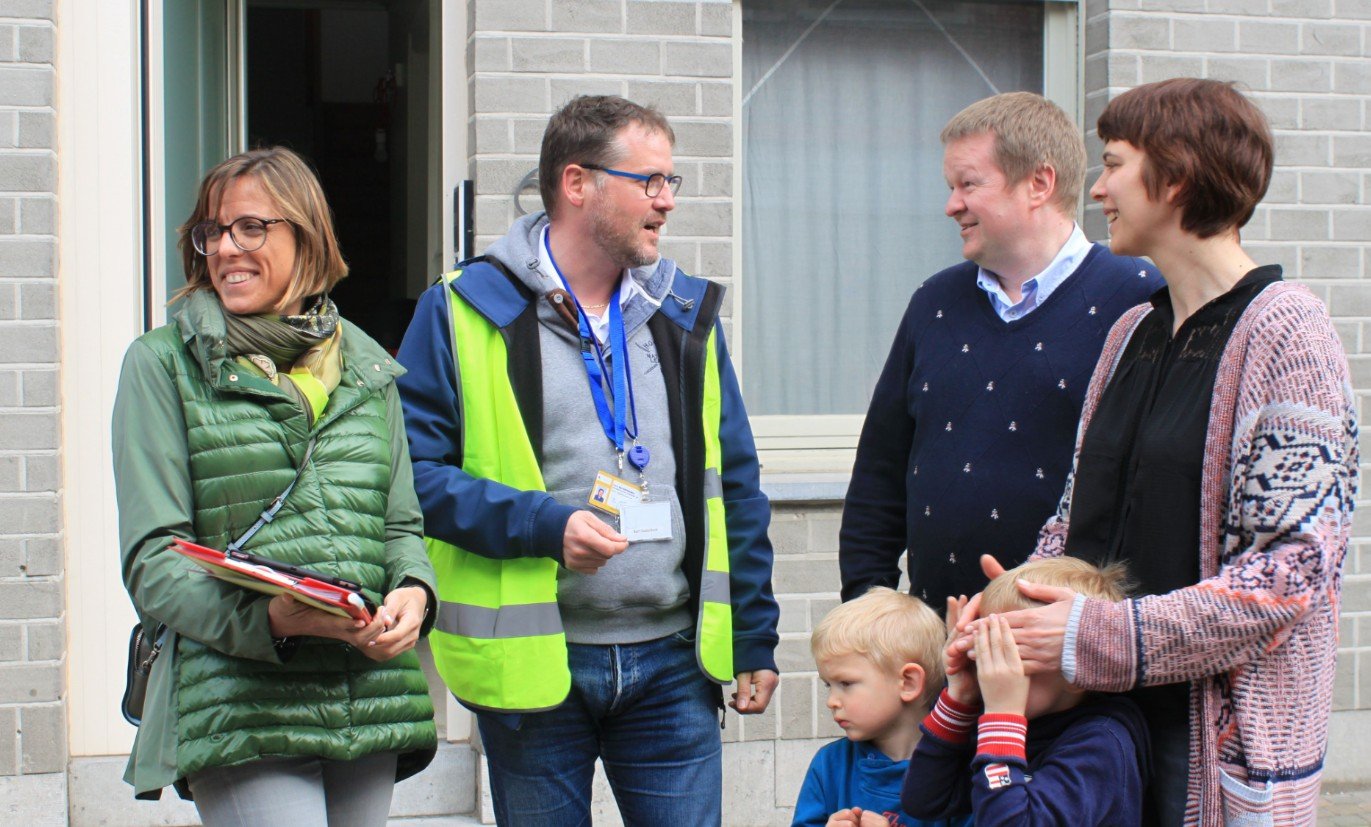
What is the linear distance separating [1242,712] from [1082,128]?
11.6ft

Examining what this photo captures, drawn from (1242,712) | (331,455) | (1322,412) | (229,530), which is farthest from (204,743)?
(1322,412)

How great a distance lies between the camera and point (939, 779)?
7.76 feet

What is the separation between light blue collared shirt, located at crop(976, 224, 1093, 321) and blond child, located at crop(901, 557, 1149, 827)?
75 centimetres

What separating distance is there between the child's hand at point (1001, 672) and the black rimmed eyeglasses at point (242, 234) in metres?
1.39

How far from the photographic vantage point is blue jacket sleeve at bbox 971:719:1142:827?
2.18 metres

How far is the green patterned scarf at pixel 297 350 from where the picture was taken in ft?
8.27

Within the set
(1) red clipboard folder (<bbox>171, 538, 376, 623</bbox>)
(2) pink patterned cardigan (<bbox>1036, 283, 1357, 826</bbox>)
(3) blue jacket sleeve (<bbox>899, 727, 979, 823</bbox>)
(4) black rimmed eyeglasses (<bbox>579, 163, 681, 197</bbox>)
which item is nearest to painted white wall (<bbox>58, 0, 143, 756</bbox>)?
(4) black rimmed eyeglasses (<bbox>579, 163, 681, 197</bbox>)

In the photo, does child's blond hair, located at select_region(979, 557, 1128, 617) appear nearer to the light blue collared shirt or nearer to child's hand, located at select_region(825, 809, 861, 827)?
child's hand, located at select_region(825, 809, 861, 827)

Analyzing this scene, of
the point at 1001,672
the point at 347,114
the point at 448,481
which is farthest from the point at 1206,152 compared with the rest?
the point at 347,114

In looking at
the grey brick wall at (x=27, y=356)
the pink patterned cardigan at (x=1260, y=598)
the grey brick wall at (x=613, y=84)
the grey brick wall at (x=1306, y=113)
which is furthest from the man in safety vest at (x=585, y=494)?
the grey brick wall at (x=1306, y=113)

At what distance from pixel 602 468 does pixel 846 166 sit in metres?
2.75

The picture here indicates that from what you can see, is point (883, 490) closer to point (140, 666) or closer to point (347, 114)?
point (140, 666)

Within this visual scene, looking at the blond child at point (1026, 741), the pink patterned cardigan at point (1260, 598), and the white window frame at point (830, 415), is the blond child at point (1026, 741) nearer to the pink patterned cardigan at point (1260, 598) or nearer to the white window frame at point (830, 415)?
the pink patterned cardigan at point (1260, 598)

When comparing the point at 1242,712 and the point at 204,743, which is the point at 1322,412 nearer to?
the point at 1242,712
